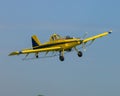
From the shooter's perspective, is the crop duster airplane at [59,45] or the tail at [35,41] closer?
the crop duster airplane at [59,45]

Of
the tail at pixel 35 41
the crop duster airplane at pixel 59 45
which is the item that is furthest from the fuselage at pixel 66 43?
the tail at pixel 35 41

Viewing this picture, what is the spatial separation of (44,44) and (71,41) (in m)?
8.18

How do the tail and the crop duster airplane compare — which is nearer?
the crop duster airplane

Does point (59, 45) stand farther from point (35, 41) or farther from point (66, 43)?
point (35, 41)

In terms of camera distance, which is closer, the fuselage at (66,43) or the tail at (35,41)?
the fuselage at (66,43)

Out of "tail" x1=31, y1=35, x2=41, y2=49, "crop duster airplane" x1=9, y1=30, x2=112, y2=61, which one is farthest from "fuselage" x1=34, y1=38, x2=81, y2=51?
"tail" x1=31, y1=35, x2=41, y2=49

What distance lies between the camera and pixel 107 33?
517 ft

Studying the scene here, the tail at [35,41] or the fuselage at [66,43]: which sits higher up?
the tail at [35,41]

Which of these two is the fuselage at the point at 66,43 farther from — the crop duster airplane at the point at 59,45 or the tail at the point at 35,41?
the tail at the point at 35,41

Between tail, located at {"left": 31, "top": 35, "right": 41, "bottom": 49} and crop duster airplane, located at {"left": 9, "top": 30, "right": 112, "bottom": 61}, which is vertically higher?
tail, located at {"left": 31, "top": 35, "right": 41, "bottom": 49}

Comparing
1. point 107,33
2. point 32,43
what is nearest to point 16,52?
point 32,43

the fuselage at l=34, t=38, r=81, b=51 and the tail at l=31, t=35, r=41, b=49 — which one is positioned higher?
the tail at l=31, t=35, r=41, b=49

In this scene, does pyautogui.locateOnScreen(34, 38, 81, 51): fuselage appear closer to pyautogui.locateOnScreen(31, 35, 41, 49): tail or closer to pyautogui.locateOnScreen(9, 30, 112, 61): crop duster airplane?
pyautogui.locateOnScreen(9, 30, 112, 61): crop duster airplane

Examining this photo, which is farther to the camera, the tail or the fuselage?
the tail
